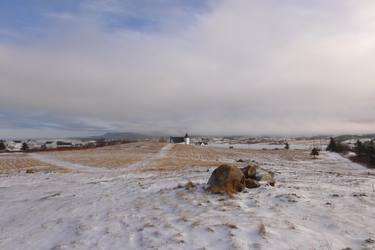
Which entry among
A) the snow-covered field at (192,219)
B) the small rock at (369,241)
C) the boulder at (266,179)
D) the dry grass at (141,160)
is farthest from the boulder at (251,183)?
the dry grass at (141,160)

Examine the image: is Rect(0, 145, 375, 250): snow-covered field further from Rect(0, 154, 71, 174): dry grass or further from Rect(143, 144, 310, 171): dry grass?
Rect(143, 144, 310, 171): dry grass

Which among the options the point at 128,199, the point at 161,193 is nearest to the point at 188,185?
the point at 161,193

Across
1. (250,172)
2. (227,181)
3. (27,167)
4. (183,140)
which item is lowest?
(27,167)

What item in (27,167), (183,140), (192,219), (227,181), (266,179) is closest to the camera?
(192,219)

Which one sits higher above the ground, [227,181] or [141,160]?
[227,181]

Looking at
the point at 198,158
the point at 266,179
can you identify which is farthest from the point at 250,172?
the point at 198,158

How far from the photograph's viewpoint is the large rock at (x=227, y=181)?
1723 centimetres

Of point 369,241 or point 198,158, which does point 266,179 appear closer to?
point 369,241

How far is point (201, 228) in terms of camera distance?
12.0 m

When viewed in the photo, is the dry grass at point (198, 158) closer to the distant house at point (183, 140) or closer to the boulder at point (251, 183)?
the boulder at point (251, 183)

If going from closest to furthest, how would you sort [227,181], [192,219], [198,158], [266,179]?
[192,219]
[227,181]
[266,179]
[198,158]

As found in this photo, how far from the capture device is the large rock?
17.2 metres

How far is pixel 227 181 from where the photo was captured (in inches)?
685

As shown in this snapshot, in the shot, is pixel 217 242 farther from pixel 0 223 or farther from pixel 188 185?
pixel 0 223
